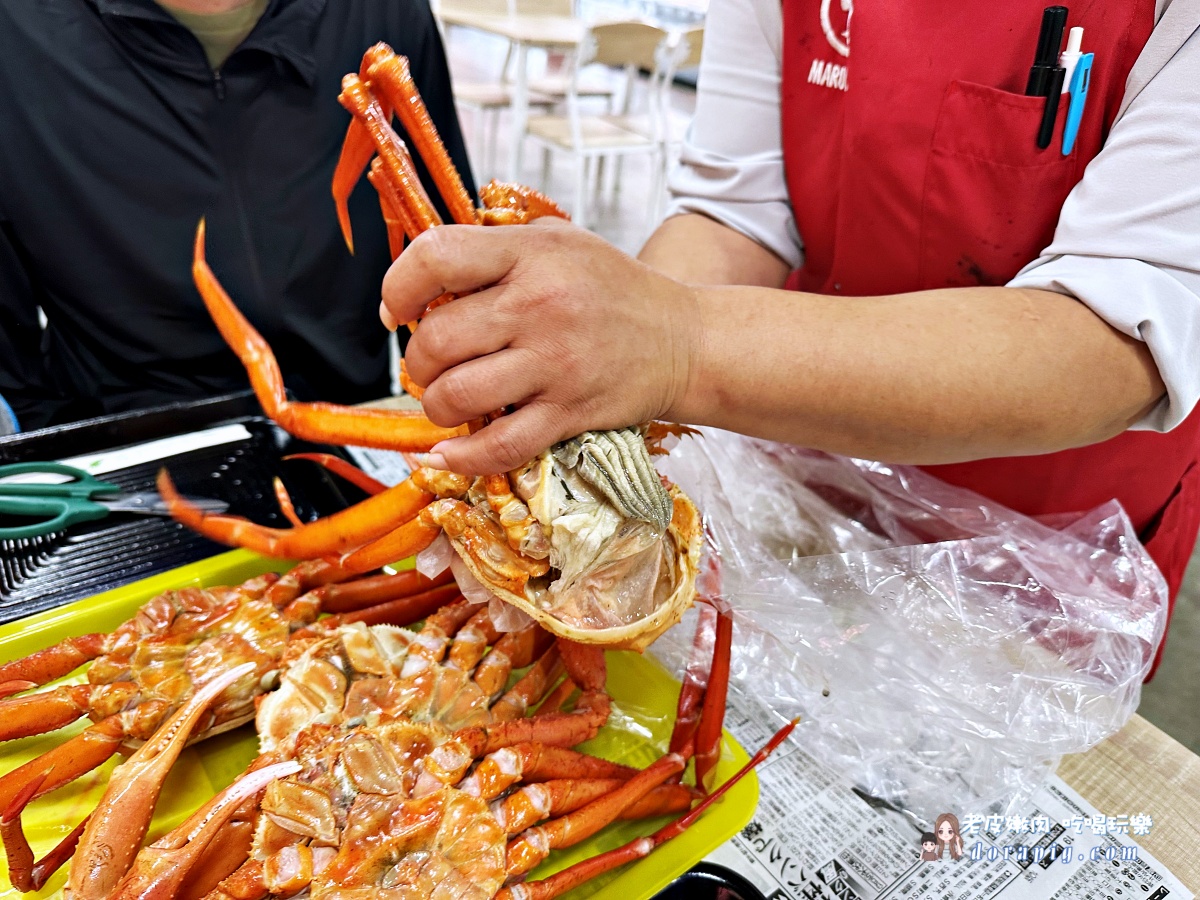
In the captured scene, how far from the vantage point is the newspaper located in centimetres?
94

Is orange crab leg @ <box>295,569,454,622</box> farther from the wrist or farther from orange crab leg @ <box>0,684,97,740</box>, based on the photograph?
the wrist

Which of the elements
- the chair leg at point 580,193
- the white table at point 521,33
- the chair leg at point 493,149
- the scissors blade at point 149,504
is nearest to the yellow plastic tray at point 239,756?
the scissors blade at point 149,504

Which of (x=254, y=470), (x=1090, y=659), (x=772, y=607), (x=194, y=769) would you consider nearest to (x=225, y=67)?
(x=254, y=470)

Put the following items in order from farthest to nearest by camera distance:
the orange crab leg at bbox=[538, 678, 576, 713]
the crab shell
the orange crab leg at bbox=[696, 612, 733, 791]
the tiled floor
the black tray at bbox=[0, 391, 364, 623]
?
the tiled floor
the black tray at bbox=[0, 391, 364, 623]
the orange crab leg at bbox=[538, 678, 576, 713]
the orange crab leg at bbox=[696, 612, 733, 791]
the crab shell

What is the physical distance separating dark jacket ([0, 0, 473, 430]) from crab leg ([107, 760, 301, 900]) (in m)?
1.22

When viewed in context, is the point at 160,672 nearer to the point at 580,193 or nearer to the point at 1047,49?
the point at 1047,49

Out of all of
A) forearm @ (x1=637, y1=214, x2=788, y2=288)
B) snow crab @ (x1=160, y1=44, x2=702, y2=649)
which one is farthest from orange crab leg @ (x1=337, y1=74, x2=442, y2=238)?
forearm @ (x1=637, y1=214, x2=788, y2=288)

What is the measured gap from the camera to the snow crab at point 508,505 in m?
0.82

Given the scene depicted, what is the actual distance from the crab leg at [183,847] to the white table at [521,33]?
482 cm

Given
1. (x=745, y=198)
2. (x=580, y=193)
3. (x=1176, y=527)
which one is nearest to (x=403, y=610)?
(x=745, y=198)

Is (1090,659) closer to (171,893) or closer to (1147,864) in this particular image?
(1147,864)

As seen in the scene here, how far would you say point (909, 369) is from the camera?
32.6 inches

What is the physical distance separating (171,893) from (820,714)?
31.6 inches

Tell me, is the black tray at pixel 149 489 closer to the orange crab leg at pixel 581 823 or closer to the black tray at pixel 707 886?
the orange crab leg at pixel 581 823
